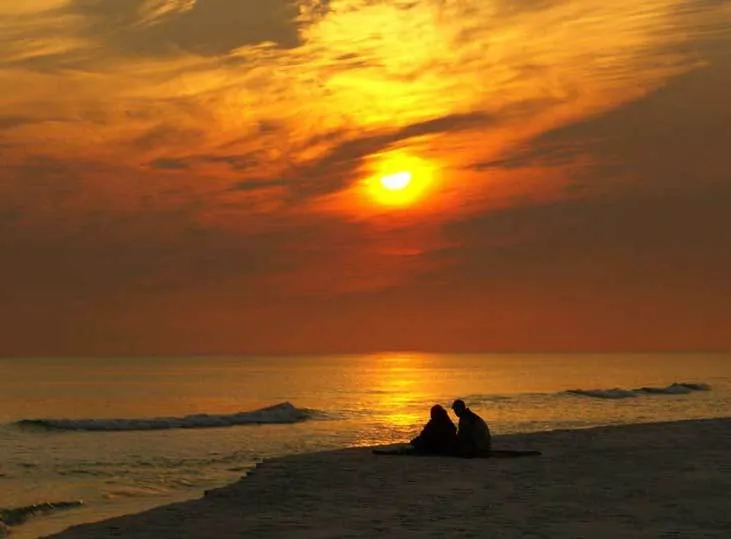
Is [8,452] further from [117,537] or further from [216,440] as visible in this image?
[117,537]

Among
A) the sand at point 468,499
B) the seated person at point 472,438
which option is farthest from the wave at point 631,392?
the seated person at point 472,438

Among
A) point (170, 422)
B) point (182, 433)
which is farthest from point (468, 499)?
point (170, 422)

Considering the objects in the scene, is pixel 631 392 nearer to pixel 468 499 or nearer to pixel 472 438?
pixel 472 438

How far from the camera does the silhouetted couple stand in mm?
22641

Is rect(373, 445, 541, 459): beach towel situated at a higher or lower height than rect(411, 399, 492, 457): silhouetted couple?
lower

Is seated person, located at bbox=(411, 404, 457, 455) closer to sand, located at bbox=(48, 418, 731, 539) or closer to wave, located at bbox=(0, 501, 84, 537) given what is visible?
sand, located at bbox=(48, 418, 731, 539)

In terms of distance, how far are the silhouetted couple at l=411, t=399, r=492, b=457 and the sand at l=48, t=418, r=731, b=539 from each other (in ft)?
2.24

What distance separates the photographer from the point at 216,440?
3944cm

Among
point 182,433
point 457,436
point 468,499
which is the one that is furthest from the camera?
point 182,433

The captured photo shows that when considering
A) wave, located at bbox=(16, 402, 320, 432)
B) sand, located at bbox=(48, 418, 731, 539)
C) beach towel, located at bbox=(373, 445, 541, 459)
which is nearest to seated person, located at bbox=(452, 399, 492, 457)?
beach towel, located at bbox=(373, 445, 541, 459)

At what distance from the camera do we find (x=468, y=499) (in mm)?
15750

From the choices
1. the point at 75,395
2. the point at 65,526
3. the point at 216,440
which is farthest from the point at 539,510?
the point at 75,395

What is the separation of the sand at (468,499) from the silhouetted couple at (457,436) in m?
0.68

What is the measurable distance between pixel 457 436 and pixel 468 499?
24.6ft
